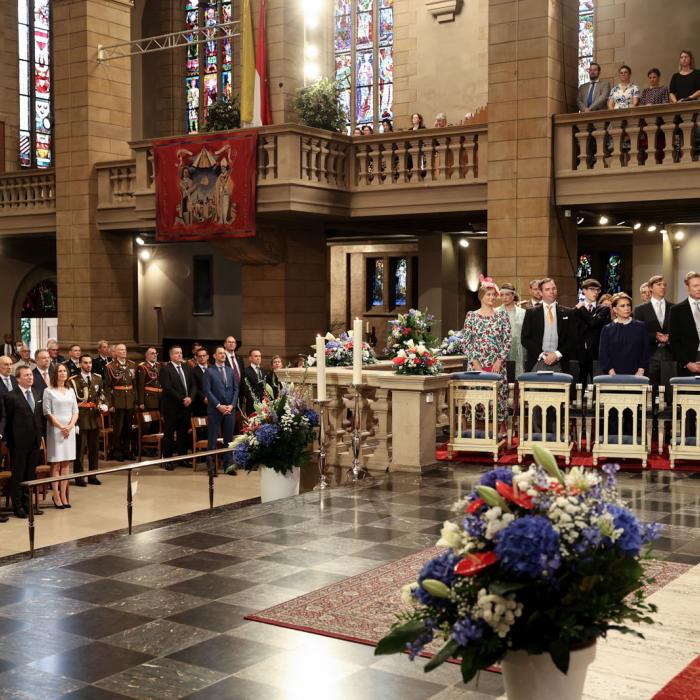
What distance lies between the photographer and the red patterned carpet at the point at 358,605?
5.55 m

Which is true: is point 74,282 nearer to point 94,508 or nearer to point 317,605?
point 94,508

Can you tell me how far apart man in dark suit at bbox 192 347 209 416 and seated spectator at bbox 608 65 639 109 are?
6.84 m

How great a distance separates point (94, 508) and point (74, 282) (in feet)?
28.4

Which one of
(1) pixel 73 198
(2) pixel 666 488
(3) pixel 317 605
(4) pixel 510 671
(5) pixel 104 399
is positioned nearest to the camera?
(4) pixel 510 671

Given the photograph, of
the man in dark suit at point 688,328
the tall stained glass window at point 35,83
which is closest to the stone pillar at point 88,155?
the tall stained glass window at point 35,83

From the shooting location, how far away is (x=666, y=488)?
9367 millimetres

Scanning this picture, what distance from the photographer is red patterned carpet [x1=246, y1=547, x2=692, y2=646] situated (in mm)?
5547

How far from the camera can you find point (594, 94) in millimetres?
14742

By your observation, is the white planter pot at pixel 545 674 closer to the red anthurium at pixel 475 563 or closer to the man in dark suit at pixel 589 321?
the red anthurium at pixel 475 563

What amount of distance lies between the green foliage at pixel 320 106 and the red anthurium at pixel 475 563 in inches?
574

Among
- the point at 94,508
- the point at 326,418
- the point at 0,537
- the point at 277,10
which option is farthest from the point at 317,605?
the point at 277,10

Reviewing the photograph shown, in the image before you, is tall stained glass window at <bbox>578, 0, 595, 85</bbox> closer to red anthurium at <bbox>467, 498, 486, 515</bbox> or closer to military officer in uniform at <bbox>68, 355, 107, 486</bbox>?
military officer in uniform at <bbox>68, 355, 107, 486</bbox>

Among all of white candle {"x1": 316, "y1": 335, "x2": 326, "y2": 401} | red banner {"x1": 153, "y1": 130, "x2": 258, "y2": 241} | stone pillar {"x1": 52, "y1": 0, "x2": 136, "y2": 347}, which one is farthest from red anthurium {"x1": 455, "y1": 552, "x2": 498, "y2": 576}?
stone pillar {"x1": 52, "y1": 0, "x2": 136, "y2": 347}

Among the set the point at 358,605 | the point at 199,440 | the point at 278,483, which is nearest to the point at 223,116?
the point at 199,440
